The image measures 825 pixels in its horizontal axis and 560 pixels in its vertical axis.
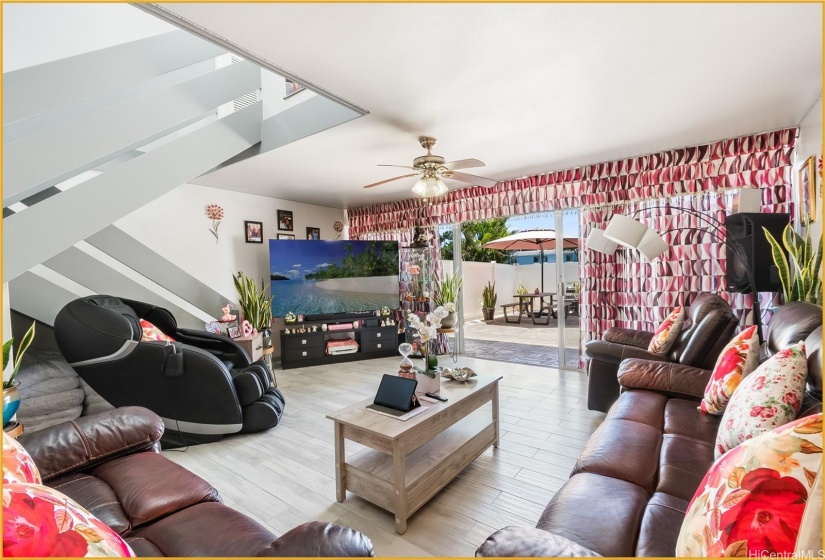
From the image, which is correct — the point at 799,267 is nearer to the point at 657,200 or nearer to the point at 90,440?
the point at 657,200

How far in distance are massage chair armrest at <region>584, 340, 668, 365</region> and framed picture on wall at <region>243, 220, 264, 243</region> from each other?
438 cm

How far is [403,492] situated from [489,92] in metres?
2.40

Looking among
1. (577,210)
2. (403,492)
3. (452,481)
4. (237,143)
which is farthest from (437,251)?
(403,492)

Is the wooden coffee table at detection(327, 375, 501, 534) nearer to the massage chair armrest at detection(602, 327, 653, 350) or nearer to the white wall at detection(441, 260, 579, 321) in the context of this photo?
the massage chair armrest at detection(602, 327, 653, 350)

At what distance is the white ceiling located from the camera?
5.56 ft

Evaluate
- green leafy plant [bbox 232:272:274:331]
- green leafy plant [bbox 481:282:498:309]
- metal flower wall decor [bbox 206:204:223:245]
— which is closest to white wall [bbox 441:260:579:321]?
green leafy plant [bbox 481:282:498:309]

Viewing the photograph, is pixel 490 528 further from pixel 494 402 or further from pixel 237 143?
pixel 237 143

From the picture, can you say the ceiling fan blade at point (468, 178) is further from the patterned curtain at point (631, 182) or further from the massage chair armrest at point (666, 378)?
the massage chair armrest at point (666, 378)

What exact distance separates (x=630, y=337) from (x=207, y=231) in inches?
193

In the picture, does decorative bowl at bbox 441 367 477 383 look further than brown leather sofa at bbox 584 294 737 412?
Yes

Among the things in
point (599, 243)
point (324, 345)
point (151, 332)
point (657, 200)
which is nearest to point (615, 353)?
point (599, 243)

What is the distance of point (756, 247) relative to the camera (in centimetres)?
268

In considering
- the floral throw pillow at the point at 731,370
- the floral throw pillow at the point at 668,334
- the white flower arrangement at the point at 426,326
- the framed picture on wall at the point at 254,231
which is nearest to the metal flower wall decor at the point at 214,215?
the framed picture on wall at the point at 254,231

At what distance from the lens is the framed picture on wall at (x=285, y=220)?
18.0 feet
